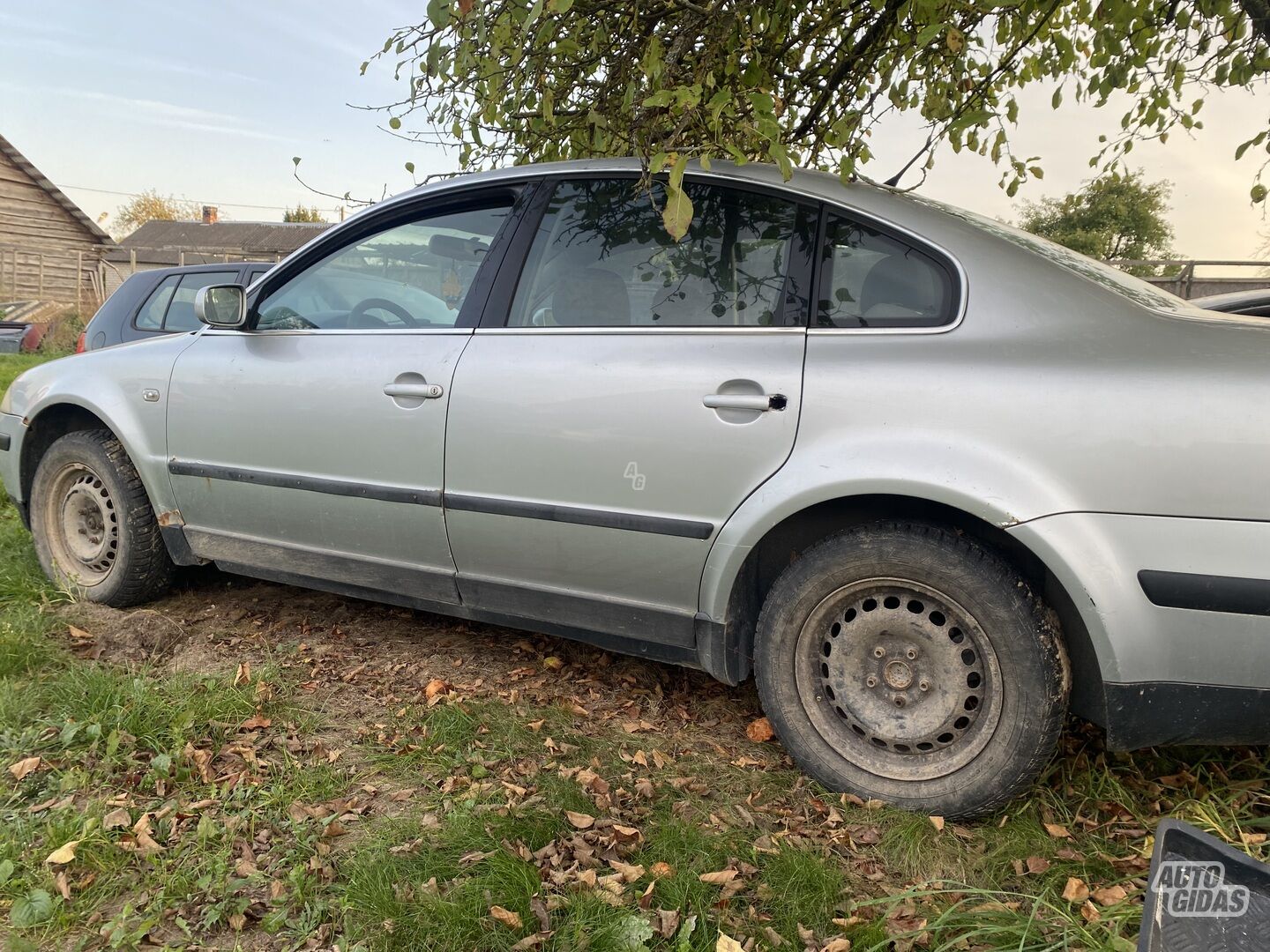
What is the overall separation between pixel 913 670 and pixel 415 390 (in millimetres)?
1757

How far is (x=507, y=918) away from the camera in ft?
6.12

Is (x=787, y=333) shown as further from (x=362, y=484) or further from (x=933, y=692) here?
(x=362, y=484)

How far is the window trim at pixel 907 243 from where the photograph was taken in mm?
2217

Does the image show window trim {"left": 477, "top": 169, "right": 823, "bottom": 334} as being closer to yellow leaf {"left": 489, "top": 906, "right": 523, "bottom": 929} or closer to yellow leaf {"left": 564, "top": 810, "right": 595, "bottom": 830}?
yellow leaf {"left": 564, "top": 810, "right": 595, "bottom": 830}

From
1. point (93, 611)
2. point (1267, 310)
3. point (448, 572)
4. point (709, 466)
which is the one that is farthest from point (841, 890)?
point (93, 611)

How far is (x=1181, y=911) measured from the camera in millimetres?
1424

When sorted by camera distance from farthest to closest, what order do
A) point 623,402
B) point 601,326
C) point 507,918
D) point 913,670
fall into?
point 601,326
point 623,402
point 913,670
point 507,918

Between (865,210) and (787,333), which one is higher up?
(865,210)

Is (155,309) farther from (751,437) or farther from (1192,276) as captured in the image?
(1192,276)

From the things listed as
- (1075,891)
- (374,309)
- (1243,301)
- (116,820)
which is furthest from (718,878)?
(1243,301)

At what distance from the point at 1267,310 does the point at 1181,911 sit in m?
2.66

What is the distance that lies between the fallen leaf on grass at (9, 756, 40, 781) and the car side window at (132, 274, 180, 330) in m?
5.95

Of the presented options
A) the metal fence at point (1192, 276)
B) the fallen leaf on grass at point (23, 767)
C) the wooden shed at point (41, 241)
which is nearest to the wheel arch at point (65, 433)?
the fallen leaf on grass at point (23, 767)

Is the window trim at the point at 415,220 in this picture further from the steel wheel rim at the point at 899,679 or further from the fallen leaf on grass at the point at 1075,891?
the fallen leaf on grass at the point at 1075,891
